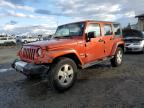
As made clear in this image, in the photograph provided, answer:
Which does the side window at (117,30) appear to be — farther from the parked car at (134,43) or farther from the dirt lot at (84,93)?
the parked car at (134,43)

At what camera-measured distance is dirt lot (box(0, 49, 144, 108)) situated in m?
5.14

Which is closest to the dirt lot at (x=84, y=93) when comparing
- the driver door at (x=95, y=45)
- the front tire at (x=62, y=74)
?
the front tire at (x=62, y=74)

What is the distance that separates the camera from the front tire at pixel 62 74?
5910mm

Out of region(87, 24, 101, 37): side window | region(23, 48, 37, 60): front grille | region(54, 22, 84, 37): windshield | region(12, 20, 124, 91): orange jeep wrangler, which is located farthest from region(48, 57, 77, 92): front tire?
region(87, 24, 101, 37): side window

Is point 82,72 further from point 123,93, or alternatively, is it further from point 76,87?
point 123,93

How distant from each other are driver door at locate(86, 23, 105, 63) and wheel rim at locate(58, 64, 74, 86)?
1165mm

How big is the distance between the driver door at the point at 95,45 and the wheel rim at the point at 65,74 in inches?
45.9

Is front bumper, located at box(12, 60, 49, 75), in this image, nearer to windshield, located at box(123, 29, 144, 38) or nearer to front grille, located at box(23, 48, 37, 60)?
front grille, located at box(23, 48, 37, 60)

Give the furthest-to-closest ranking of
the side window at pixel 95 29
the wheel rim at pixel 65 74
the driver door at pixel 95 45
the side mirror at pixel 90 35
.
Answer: the side window at pixel 95 29 < the driver door at pixel 95 45 < the side mirror at pixel 90 35 < the wheel rim at pixel 65 74

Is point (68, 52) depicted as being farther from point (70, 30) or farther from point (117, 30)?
point (117, 30)

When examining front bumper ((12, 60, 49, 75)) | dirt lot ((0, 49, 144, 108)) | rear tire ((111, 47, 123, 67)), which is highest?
front bumper ((12, 60, 49, 75))

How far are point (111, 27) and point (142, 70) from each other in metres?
2.09

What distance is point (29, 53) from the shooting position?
257 inches

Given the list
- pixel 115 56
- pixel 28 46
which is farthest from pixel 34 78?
pixel 115 56
